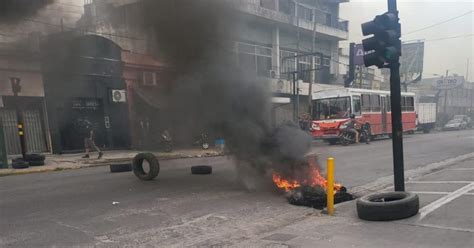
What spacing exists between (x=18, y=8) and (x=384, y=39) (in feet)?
18.8

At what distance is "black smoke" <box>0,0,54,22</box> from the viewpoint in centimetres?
610

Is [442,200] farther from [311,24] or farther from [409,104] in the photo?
[311,24]

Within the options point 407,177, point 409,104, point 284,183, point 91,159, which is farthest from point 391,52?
point 409,104

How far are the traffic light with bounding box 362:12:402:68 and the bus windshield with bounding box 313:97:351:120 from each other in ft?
49.8

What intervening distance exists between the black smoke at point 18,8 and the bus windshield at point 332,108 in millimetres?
17270

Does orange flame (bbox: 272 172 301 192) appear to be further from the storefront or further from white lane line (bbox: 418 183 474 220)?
the storefront

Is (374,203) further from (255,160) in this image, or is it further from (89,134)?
(89,134)

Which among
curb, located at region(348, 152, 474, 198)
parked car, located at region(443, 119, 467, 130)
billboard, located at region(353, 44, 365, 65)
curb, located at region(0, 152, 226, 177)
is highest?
billboard, located at region(353, 44, 365, 65)

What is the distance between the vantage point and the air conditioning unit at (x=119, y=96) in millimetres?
18922

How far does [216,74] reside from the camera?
8.65m

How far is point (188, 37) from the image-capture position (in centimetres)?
880

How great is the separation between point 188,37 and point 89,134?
10307mm

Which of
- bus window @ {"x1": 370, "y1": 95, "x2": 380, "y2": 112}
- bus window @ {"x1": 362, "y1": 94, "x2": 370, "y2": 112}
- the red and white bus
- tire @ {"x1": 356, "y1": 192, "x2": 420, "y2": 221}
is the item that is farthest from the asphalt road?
bus window @ {"x1": 370, "y1": 95, "x2": 380, "y2": 112}

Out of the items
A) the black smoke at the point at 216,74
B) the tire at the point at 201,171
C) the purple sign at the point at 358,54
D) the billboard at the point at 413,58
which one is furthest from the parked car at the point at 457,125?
the black smoke at the point at 216,74
